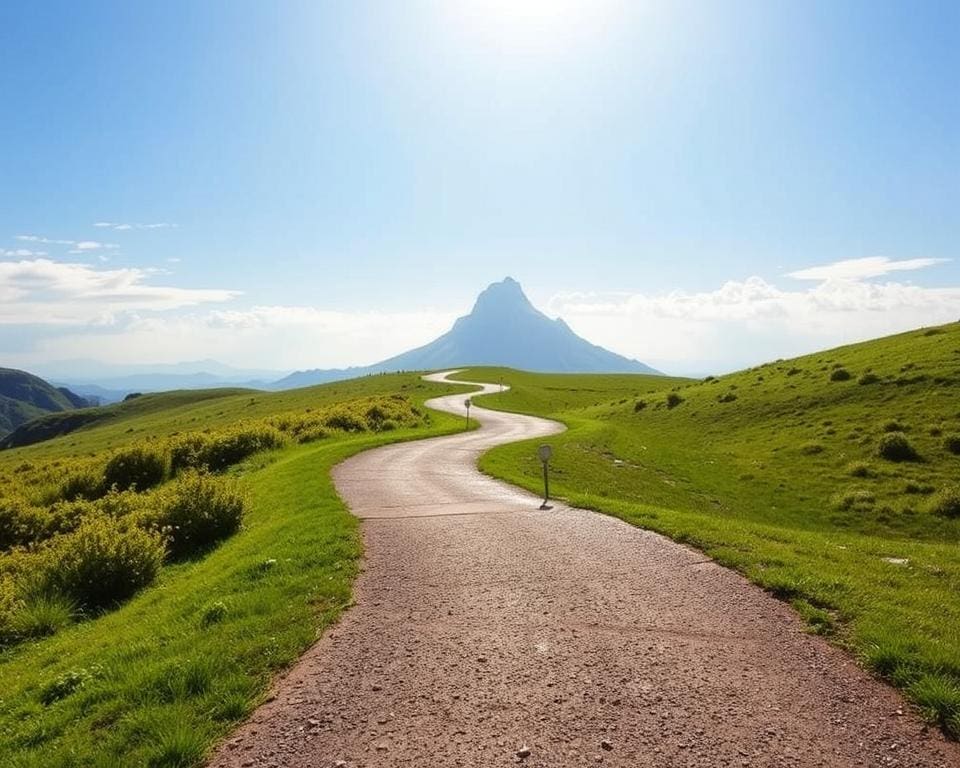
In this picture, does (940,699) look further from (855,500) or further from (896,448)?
(896,448)

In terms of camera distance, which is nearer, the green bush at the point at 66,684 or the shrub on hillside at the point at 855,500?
the green bush at the point at 66,684

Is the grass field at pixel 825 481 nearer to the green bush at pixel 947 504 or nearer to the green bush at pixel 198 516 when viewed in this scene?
the green bush at pixel 947 504

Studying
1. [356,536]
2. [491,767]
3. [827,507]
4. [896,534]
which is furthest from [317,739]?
[827,507]

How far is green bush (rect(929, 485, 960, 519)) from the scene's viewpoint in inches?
929

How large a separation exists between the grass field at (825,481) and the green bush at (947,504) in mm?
68

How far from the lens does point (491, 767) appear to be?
5.92 meters

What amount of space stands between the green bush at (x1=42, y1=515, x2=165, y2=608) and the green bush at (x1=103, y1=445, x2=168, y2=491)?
17.5 metres

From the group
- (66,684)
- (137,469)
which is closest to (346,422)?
(137,469)

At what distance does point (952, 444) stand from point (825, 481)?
298 inches

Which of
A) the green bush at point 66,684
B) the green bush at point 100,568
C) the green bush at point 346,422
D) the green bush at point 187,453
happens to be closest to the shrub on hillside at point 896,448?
→ the green bush at point 100,568

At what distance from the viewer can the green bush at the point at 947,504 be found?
77.4 ft

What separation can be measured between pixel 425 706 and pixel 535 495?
14832 millimetres

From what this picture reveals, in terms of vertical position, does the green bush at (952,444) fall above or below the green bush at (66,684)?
below

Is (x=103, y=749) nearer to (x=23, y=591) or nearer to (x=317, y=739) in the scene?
(x=317, y=739)
